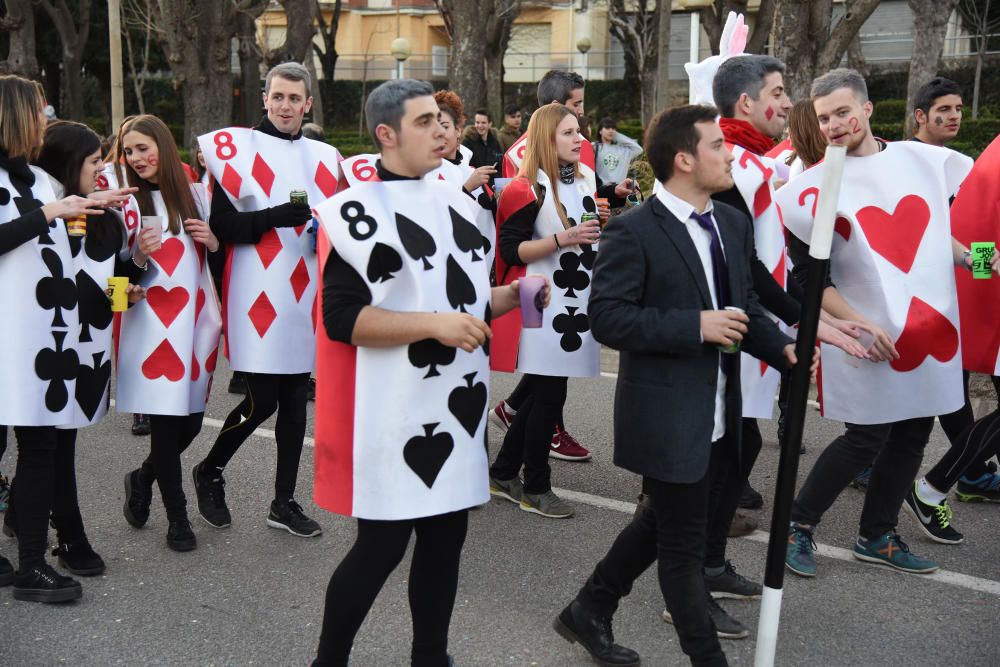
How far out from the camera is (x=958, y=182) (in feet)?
14.9

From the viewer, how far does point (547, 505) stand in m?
5.28

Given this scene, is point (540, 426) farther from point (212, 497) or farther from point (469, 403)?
point (469, 403)

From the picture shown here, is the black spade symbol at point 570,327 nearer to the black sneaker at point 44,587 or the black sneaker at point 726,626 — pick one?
the black sneaker at point 726,626

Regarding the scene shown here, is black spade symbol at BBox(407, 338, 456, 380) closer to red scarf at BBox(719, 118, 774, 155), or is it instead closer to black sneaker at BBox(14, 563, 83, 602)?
red scarf at BBox(719, 118, 774, 155)

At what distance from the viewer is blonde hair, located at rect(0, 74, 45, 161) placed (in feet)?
13.5

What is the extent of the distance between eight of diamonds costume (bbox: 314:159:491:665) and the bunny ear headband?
229cm

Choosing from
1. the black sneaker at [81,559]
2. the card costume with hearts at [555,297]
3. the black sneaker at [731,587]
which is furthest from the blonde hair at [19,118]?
the black sneaker at [731,587]

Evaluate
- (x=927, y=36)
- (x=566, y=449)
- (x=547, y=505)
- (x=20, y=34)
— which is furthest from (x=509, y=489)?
(x=20, y=34)

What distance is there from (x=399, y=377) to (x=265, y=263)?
206cm

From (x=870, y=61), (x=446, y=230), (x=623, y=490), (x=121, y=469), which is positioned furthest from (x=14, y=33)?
(x=870, y=61)

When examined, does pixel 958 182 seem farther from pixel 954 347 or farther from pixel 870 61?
pixel 870 61

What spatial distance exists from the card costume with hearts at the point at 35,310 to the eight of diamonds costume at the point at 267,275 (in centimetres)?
81

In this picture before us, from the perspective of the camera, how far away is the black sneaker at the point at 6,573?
443 centimetres

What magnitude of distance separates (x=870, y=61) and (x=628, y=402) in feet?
121
